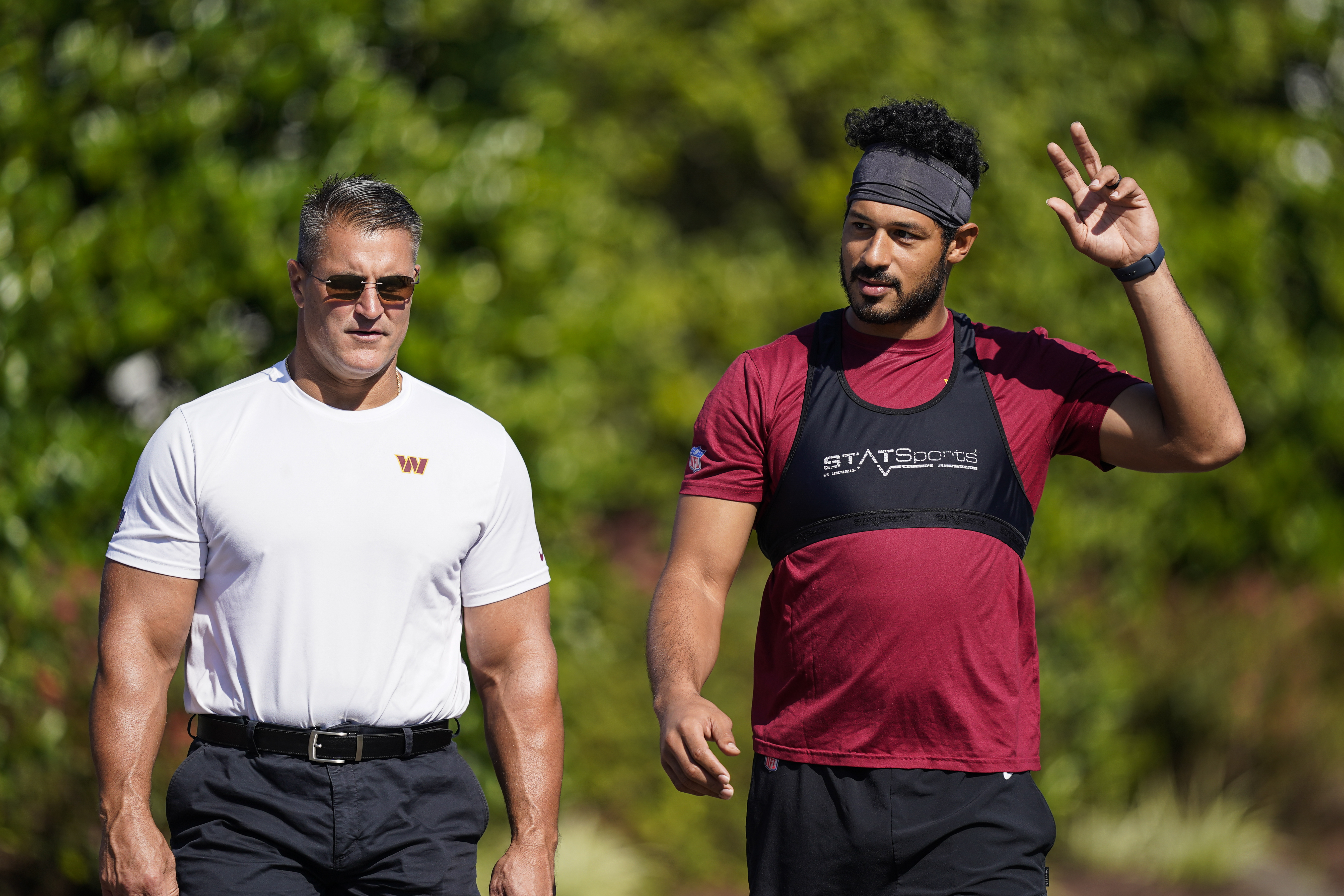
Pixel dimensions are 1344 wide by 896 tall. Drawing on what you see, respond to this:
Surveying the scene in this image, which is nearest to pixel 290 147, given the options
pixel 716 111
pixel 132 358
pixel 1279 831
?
pixel 132 358

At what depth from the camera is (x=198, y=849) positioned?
3.62 meters

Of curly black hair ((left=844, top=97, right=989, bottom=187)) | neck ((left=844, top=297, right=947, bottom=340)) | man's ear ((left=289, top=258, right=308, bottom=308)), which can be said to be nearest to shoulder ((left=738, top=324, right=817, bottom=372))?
neck ((left=844, top=297, right=947, bottom=340))

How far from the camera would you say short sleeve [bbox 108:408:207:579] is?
Result: 144 inches

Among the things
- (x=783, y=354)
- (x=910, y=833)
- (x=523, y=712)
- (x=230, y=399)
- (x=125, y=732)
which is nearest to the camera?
(x=125, y=732)

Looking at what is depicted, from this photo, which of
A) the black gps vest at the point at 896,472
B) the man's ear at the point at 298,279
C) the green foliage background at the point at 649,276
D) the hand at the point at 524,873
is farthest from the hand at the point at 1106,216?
the green foliage background at the point at 649,276

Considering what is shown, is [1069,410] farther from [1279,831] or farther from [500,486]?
[1279,831]

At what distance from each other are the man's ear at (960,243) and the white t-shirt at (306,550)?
56.3 inches

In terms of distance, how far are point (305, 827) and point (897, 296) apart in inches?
79.2

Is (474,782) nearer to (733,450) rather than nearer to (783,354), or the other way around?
(733,450)

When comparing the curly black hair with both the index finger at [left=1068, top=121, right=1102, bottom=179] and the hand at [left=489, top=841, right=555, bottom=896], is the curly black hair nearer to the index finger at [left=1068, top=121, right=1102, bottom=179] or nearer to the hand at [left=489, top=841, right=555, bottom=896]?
the index finger at [left=1068, top=121, right=1102, bottom=179]

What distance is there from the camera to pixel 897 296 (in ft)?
12.8

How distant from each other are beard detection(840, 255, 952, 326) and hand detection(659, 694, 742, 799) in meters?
1.12

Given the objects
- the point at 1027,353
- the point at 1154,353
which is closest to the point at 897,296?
the point at 1027,353

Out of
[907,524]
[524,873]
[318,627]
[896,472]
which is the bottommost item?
[524,873]
